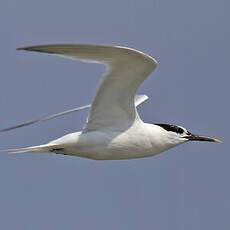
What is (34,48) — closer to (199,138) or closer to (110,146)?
(110,146)

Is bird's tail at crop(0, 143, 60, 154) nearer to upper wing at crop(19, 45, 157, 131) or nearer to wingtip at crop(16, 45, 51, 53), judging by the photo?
upper wing at crop(19, 45, 157, 131)

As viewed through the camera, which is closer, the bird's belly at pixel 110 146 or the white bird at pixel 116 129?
the white bird at pixel 116 129

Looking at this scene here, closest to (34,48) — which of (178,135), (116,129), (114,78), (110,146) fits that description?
(114,78)

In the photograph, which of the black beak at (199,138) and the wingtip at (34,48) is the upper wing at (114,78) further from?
the black beak at (199,138)

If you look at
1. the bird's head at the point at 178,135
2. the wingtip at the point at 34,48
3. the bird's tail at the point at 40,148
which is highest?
the wingtip at the point at 34,48

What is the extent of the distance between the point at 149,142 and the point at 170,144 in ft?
1.81

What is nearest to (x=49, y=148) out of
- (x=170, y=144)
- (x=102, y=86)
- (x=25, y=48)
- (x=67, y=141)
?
(x=67, y=141)

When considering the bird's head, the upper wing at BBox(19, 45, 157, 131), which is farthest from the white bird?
the bird's head

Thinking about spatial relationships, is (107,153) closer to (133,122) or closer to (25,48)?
(133,122)

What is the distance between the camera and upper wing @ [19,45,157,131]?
9.99 meters

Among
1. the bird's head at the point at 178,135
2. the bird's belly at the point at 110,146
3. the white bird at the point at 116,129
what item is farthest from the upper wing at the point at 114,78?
the bird's head at the point at 178,135

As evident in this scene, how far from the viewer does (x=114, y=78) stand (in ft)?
36.1

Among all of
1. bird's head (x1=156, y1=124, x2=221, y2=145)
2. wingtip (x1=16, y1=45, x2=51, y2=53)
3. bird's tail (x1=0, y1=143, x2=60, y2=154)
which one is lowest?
bird's tail (x1=0, y1=143, x2=60, y2=154)

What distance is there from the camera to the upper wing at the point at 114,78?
9992 mm
